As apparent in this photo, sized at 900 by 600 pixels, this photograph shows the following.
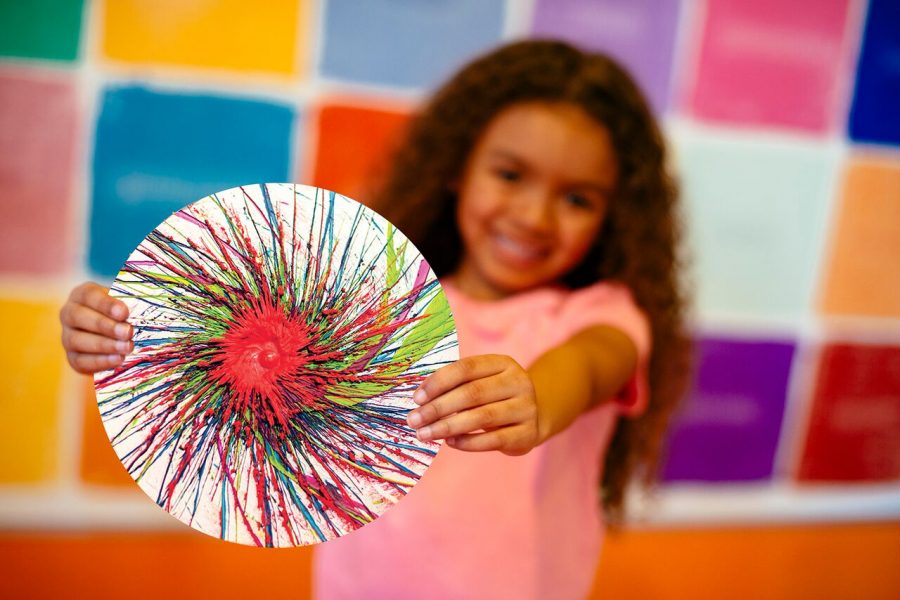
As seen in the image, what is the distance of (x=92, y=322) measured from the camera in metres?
0.51

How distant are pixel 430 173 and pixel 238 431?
0.42m

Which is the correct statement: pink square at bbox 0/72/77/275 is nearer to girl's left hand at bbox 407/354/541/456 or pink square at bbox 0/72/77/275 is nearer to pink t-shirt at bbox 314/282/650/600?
pink t-shirt at bbox 314/282/650/600

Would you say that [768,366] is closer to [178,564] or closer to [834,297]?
[834,297]

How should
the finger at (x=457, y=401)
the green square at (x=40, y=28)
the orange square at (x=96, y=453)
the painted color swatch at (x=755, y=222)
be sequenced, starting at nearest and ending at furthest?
the finger at (x=457, y=401) < the green square at (x=40, y=28) < the orange square at (x=96, y=453) < the painted color swatch at (x=755, y=222)

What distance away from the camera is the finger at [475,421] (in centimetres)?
47

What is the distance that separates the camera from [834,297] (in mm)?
1110

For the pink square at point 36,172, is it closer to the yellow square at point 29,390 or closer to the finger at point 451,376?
the yellow square at point 29,390

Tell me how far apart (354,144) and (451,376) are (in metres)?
0.54

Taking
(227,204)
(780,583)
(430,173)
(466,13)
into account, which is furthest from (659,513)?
(227,204)

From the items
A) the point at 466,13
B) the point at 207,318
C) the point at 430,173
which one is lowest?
the point at 207,318

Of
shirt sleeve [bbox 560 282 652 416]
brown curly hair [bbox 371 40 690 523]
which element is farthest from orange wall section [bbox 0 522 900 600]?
shirt sleeve [bbox 560 282 652 416]

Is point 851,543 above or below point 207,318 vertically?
below

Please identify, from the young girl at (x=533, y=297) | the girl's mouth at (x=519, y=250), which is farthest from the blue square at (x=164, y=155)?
the girl's mouth at (x=519, y=250)

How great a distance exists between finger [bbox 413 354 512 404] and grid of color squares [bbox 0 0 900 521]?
0.50 metres
